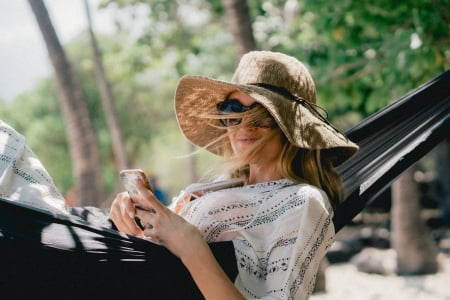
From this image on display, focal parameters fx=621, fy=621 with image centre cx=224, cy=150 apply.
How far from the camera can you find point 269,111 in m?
1.89

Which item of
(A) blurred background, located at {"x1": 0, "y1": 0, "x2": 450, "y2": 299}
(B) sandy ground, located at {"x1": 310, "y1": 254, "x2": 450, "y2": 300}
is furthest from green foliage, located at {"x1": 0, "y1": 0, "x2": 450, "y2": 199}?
(B) sandy ground, located at {"x1": 310, "y1": 254, "x2": 450, "y2": 300}

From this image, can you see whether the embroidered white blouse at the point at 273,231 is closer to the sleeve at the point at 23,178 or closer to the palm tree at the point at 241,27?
the sleeve at the point at 23,178

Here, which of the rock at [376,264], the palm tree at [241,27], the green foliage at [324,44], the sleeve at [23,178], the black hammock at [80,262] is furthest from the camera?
the rock at [376,264]

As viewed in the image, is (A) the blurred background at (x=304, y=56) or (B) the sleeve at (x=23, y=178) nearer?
(B) the sleeve at (x=23, y=178)

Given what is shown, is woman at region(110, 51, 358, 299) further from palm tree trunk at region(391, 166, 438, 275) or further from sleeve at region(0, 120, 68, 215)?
palm tree trunk at region(391, 166, 438, 275)

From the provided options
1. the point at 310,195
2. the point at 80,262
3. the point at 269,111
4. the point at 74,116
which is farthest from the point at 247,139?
the point at 74,116

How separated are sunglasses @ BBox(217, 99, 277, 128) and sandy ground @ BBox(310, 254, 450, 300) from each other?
13.4ft

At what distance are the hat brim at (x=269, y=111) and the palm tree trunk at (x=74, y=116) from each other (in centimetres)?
480

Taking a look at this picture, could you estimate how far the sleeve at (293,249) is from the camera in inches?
64.5

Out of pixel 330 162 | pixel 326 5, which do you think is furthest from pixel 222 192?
pixel 326 5

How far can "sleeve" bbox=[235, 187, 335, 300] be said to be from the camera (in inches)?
64.5

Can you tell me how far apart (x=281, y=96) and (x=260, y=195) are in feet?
1.05

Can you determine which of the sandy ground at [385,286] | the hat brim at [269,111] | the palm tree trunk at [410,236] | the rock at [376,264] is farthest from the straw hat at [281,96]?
the rock at [376,264]

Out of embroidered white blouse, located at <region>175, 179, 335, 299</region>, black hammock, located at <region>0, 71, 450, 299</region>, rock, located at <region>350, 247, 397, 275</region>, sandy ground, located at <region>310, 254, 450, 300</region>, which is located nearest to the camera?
black hammock, located at <region>0, 71, 450, 299</region>
